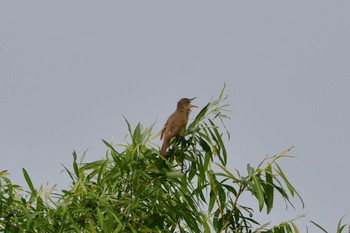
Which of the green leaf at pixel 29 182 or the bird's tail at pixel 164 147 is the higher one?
the bird's tail at pixel 164 147

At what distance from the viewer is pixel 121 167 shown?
6336 mm

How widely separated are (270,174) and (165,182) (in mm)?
634

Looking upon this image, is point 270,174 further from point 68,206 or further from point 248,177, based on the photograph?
point 68,206

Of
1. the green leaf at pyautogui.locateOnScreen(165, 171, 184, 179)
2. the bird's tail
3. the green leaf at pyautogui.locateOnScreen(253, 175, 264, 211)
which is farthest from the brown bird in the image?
the green leaf at pyautogui.locateOnScreen(253, 175, 264, 211)

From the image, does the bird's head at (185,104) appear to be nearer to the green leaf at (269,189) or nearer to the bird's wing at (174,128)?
the bird's wing at (174,128)

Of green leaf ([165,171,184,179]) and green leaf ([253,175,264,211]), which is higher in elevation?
green leaf ([165,171,184,179])

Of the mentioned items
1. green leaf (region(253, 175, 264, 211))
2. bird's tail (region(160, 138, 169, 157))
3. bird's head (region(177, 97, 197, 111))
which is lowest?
green leaf (region(253, 175, 264, 211))

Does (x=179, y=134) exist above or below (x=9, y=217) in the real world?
above

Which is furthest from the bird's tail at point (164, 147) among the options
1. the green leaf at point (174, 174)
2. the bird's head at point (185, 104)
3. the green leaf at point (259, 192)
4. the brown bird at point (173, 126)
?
the bird's head at point (185, 104)

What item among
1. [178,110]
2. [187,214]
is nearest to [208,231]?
[187,214]

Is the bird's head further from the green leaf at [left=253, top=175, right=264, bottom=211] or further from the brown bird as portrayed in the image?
the green leaf at [left=253, top=175, right=264, bottom=211]

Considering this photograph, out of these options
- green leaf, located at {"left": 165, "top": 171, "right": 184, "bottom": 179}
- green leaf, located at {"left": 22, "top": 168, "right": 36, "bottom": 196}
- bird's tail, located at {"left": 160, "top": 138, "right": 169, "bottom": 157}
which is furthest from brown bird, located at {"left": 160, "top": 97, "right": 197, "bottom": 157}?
green leaf, located at {"left": 22, "top": 168, "right": 36, "bottom": 196}

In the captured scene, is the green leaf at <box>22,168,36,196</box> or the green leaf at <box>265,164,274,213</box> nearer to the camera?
the green leaf at <box>22,168,36,196</box>

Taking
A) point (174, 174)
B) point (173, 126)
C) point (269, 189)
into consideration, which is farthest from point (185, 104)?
point (174, 174)
